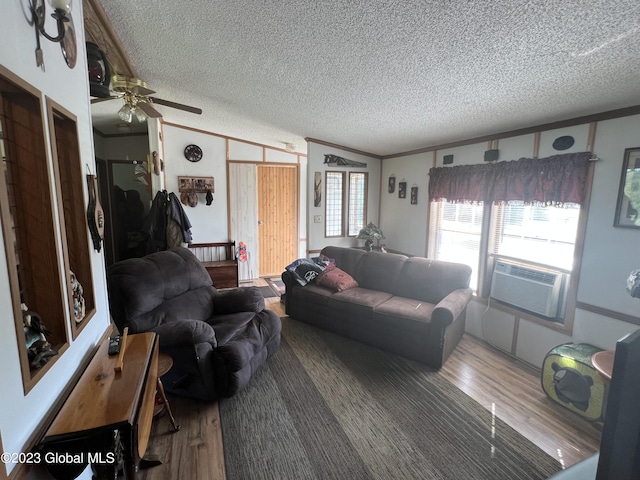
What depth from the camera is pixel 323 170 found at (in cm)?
453

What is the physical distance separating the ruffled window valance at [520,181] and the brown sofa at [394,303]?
827mm

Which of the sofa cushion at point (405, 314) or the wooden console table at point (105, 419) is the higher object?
the wooden console table at point (105, 419)

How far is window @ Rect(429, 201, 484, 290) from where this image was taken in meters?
3.41

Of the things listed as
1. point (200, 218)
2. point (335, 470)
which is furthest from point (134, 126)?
point (335, 470)

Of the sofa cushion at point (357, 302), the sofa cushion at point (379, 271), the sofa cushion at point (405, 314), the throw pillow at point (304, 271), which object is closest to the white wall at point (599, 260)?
the sofa cushion at point (405, 314)

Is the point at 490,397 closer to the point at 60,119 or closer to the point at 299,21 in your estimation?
the point at 299,21

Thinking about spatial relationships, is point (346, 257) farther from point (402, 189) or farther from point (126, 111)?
point (126, 111)

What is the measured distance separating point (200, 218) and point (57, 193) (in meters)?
3.88

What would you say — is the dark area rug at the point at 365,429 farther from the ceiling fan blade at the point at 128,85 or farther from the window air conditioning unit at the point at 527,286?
the ceiling fan blade at the point at 128,85

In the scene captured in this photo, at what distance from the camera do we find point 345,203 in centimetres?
474

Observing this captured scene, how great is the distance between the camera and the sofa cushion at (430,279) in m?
3.20

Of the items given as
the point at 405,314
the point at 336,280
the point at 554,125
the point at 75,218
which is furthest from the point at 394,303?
the point at 75,218

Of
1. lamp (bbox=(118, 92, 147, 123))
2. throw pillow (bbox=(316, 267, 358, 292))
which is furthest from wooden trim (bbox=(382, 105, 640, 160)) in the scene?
lamp (bbox=(118, 92, 147, 123))

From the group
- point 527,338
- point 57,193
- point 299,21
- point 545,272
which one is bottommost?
point 527,338
